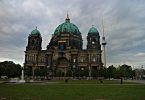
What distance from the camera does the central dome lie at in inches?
5316

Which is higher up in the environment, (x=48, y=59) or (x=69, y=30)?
(x=69, y=30)

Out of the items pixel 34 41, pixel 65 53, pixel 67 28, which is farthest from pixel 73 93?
pixel 67 28

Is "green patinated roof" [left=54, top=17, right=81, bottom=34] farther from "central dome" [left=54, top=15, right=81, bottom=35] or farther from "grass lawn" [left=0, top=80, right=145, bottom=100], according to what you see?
"grass lawn" [left=0, top=80, right=145, bottom=100]

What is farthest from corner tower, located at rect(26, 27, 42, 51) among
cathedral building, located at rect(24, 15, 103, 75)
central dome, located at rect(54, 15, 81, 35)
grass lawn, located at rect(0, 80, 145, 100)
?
grass lawn, located at rect(0, 80, 145, 100)

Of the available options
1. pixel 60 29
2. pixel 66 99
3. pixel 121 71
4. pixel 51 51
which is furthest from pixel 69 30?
pixel 66 99

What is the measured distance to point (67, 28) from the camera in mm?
136500

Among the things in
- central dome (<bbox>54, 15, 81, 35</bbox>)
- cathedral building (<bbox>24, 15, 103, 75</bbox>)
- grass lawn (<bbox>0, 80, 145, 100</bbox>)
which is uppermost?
central dome (<bbox>54, 15, 81, 35</bbox>)

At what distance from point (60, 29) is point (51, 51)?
19.1 metres

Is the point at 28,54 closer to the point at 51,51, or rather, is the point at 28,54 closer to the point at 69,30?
the point at 51,51

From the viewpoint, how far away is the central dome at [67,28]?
135m

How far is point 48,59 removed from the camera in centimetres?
12531

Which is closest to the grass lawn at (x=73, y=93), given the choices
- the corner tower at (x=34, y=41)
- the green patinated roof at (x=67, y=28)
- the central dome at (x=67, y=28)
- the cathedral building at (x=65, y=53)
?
the cathedral building at (x=65, y=53)

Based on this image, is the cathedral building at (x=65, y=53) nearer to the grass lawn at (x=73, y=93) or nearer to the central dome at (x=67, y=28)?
the central dome at (x=67, y=28)

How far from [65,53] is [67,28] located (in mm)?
17531
